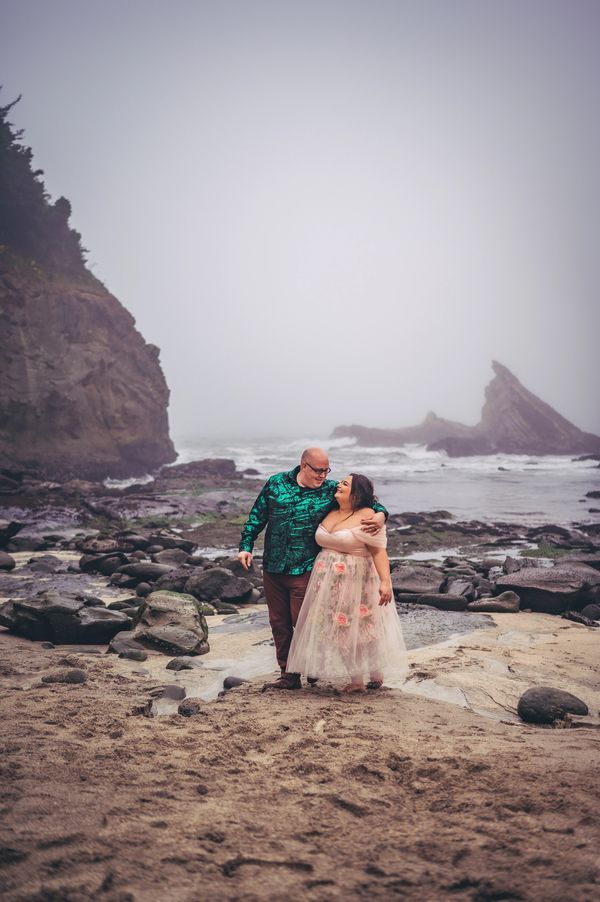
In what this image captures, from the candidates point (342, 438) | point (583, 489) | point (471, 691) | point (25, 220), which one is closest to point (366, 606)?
point (471, 691)

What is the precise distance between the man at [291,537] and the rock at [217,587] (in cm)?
451

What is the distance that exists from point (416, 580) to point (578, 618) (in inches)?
102

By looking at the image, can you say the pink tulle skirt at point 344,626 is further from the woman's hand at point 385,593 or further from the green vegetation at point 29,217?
the green vegetation at point 29,217

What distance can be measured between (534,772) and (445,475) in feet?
131

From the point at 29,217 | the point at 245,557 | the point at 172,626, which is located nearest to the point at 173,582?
the point at 172,626

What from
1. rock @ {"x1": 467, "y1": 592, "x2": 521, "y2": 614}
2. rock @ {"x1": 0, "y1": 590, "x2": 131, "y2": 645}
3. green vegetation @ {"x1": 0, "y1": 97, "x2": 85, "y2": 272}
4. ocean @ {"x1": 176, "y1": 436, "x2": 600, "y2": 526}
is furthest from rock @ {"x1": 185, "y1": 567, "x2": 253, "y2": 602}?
green vegetation @ {"x1": 0, "y1": 97, "x2": 85, "y2": 272}

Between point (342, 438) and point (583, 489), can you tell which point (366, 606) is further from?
point (342, 438)

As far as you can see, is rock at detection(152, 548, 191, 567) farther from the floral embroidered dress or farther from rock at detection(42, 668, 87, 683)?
the floral embroidered dress

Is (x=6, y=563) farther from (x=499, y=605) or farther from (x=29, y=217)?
(x=29, y=217)

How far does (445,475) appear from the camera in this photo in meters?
41.5

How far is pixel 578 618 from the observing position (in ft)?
24.4

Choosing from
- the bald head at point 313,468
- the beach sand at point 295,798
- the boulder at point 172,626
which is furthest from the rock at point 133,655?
the bald head at point 313,468

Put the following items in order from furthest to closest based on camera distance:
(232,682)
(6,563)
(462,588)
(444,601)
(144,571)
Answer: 1. (6,563)
2. (144,571)
3. (462,588)
4. (444,601)
5. (232,682)

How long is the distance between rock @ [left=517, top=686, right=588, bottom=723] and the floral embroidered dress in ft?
3.03
